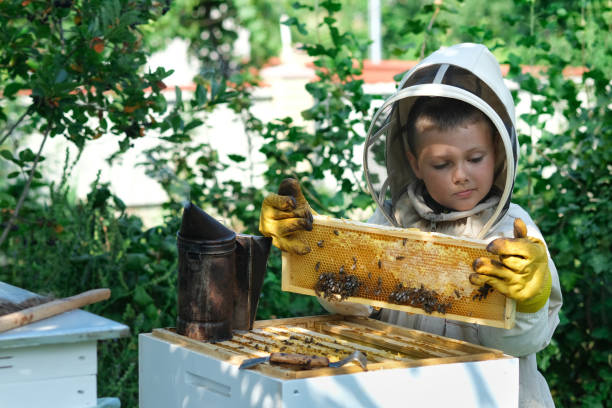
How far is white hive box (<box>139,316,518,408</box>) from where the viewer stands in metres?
1.79

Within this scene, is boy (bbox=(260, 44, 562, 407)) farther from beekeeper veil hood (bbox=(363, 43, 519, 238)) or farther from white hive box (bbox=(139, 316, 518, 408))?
white hive box (bbox=(139, 316, 518, 408))

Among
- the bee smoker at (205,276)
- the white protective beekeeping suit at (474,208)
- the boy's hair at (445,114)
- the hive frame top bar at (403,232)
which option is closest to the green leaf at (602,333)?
the white protective beekeeping suit at (474,208)

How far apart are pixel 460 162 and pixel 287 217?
575 millimetres

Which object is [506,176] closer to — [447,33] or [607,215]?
[607,215]

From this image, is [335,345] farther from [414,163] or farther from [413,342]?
[414,163]

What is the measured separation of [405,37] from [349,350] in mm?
2866

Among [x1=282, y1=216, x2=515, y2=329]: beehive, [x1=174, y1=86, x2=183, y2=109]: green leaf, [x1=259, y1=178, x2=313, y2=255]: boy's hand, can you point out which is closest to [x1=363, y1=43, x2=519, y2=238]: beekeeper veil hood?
[x1=282, y1=216, x2=515, y2=329]: beehive

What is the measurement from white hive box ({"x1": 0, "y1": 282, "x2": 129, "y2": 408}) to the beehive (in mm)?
597

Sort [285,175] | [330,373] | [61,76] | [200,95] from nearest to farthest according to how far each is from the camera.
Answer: [330,373]
[61,76]
[200,95]
[285,175]

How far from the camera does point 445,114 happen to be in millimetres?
2498

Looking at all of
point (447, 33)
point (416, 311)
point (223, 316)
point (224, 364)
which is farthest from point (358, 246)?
point (447, 33)

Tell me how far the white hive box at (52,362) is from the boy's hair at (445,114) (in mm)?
1140

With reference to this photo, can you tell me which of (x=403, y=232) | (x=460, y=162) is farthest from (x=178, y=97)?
(x=403, y=232)

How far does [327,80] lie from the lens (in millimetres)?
4453
